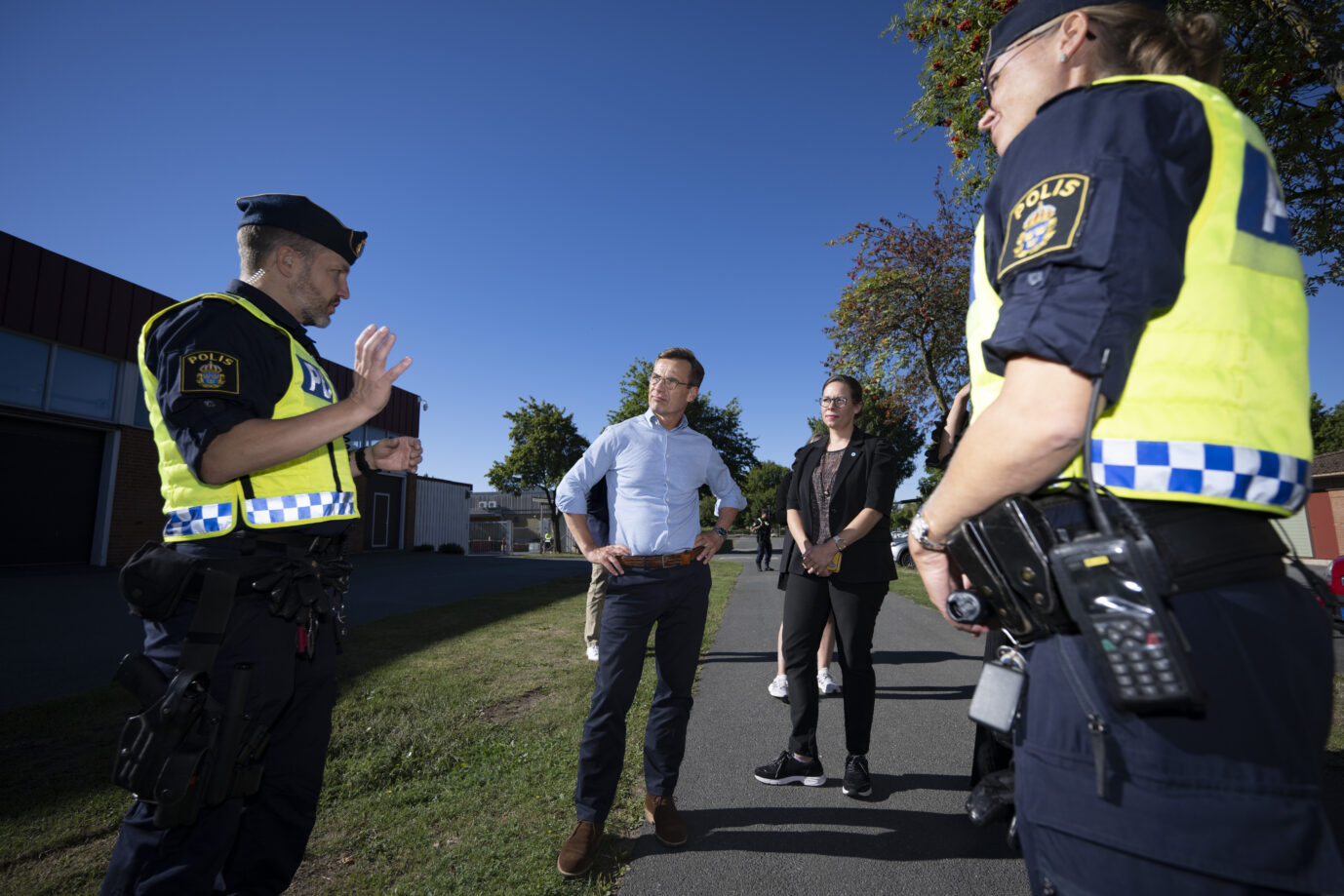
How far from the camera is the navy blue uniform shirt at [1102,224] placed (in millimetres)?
988

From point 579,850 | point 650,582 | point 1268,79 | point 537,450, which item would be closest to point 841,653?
point 650,582

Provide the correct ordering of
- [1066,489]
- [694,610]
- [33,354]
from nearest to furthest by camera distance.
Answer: [1066,489]
[694,610]
[33,354]

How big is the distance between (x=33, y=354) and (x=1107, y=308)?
20.6m

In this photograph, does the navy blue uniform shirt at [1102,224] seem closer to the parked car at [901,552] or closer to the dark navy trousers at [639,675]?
the parked car at [901,552]

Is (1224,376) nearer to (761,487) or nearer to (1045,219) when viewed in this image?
(1045,219)

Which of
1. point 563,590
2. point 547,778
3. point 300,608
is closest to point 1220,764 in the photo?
point 300,608

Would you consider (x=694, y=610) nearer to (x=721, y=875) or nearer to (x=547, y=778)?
(x=721, y=875)

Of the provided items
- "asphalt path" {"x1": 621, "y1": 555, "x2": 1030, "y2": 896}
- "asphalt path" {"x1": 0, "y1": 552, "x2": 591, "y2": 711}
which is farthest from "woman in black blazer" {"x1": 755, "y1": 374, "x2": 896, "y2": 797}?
"asphalt path" {"x1": 0, "y1": 552, "x2": 591, "y2": 711}

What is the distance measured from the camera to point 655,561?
3.28 m

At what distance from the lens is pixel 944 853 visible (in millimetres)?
2953

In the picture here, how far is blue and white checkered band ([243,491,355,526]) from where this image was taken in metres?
1.96

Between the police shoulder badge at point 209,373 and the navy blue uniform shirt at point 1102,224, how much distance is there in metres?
1.96

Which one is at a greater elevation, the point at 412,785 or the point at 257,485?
the point at 257,485

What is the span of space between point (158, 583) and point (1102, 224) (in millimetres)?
2326
